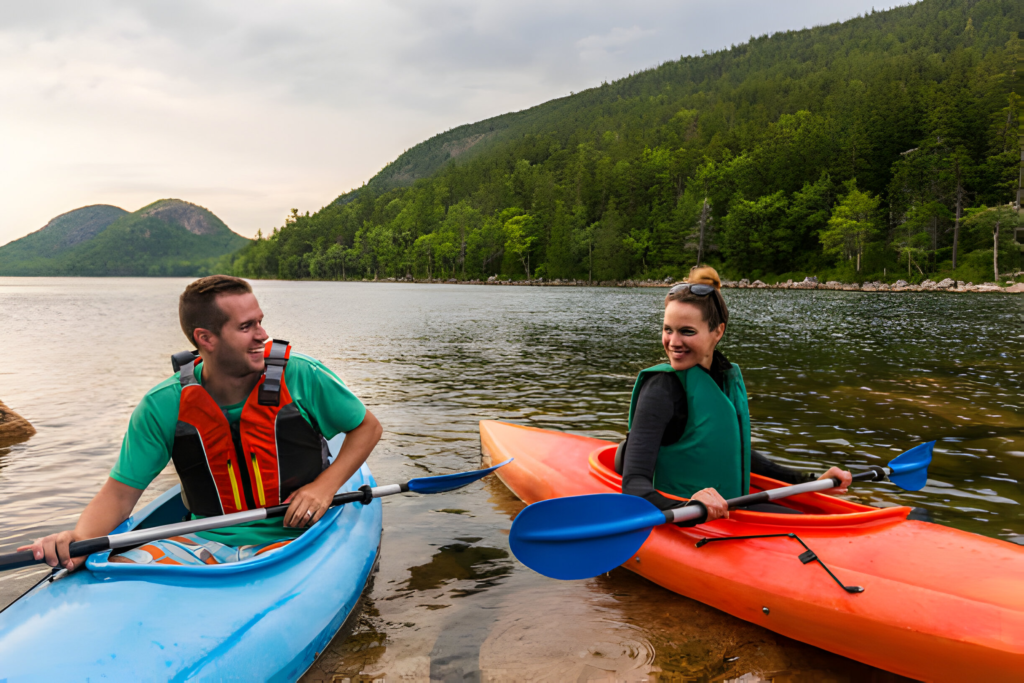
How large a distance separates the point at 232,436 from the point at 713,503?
2352mm

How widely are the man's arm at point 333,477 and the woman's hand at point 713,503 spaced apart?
166cm

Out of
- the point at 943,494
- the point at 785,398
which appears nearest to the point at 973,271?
the point at 785,398

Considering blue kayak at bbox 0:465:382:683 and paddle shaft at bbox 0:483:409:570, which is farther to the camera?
paddle shaft at bbox 0:483:409:570

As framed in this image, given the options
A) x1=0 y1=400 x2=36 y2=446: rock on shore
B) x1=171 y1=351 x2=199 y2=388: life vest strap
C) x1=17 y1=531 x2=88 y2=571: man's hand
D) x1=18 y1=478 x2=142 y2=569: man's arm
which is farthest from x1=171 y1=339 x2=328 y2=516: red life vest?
x1=0 y1=400 x2=36 y2=446: rock on shore

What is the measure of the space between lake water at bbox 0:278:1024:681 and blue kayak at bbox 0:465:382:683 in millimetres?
407

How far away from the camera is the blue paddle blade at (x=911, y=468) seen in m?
4.09

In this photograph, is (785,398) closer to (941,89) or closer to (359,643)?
(359,643)

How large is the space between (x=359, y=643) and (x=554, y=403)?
6221 mm

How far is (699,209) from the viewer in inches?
2950

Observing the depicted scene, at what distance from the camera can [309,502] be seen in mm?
2826

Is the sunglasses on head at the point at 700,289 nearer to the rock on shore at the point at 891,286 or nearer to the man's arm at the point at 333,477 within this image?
the man's arm at the point at 333,477

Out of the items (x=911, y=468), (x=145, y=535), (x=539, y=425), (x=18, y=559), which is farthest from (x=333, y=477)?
(x=539, y=425)

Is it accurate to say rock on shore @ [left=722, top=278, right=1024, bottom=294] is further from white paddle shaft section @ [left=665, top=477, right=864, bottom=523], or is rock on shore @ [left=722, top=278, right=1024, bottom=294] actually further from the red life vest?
the red life vest

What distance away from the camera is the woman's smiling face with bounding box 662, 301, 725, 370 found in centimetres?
307
